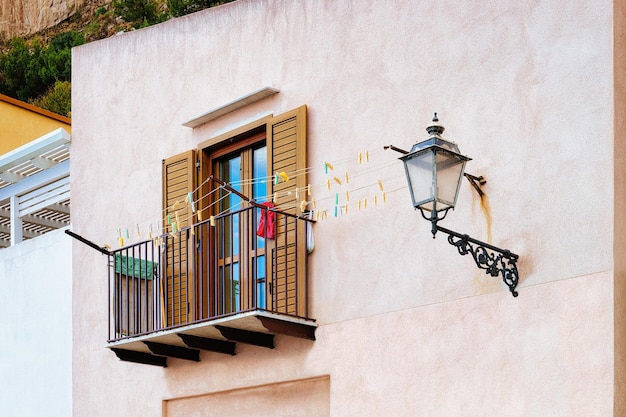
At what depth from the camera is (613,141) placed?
9.16 meters

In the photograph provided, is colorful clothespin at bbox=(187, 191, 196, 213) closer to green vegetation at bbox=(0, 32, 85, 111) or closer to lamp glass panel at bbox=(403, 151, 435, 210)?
lamp glass panel at bbox=(403, 151, 435, 210)

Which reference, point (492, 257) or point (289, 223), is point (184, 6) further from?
point (492, 257)

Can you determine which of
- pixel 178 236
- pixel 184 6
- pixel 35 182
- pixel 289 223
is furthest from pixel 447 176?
pixel 184 6

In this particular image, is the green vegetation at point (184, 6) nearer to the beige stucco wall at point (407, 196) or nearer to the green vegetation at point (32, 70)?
the green vegetation at point (32, 70)

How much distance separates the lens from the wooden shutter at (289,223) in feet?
36.9

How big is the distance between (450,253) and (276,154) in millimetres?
2148

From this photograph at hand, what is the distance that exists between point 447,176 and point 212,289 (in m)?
3.63

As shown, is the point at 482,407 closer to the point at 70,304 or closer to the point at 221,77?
the point at 221,77

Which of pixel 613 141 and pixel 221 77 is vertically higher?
pixel 221 77

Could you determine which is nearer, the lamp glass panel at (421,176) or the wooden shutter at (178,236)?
the lamp glass panel at (421,176)

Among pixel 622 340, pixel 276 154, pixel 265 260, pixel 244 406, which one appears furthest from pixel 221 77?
pixel 622 340

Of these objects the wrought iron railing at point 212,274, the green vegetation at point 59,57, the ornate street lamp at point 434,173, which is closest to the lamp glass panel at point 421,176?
the ornate street lamp at point 434,173

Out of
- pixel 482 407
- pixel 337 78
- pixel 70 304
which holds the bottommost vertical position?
pixel 482 407

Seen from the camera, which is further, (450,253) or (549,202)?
(450,253)
